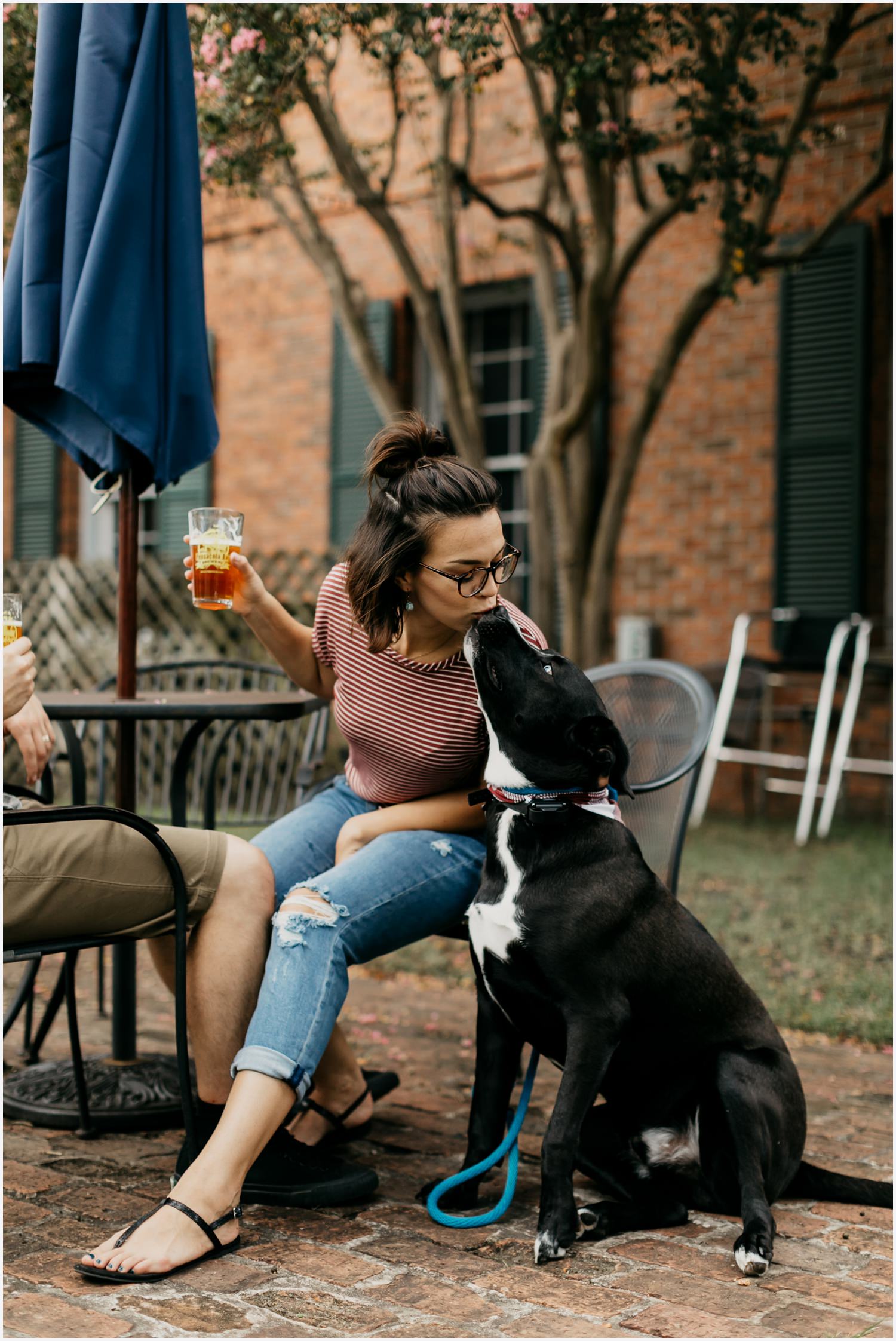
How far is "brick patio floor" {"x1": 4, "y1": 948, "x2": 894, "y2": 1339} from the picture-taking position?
2.00m

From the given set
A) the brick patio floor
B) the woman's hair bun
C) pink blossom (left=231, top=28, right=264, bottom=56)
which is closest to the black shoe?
the brick patio floor

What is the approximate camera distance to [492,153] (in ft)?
30.1

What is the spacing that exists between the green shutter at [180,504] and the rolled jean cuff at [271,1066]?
8.60 meters

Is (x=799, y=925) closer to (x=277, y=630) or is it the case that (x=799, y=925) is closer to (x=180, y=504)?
(x=277, y=630)

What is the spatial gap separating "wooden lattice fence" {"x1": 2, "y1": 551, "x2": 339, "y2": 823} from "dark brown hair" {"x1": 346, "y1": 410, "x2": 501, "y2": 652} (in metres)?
5.84

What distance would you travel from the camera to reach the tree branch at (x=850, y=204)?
6283 mm

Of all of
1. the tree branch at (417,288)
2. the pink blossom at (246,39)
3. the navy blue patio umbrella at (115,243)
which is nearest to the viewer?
the navy blue patio umbrella at (115,243)

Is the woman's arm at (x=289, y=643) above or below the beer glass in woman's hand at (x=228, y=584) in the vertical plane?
below

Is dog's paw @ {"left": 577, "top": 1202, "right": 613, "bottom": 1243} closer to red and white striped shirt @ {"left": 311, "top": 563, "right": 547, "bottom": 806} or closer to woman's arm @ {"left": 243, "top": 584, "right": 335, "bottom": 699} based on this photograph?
red and white striped shirt @ {"left": 311, "top": 563, "right": 547, "bottom": 806}

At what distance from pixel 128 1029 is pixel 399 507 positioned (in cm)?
144

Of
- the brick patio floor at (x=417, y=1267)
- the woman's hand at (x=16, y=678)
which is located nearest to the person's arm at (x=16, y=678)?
the woman's hand at (x=16, y=678)

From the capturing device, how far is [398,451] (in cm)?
265

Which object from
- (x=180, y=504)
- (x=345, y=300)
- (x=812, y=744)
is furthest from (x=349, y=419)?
(x=812, y=744)

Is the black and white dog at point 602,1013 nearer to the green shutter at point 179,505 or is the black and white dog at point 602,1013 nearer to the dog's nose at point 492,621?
the dog's nose at point 492,621
